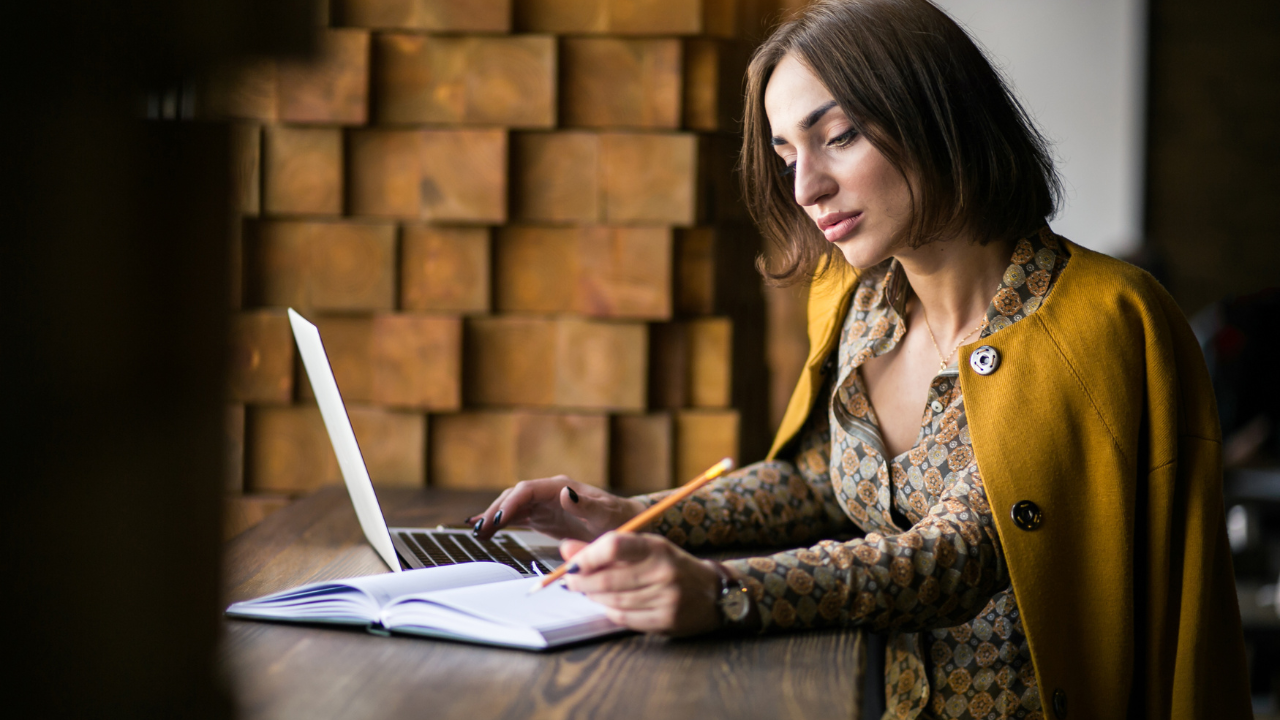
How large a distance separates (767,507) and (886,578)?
43 centimetres

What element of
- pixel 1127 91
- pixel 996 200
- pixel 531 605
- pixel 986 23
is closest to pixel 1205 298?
pixel 1127 91

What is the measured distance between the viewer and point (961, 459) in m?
1.25

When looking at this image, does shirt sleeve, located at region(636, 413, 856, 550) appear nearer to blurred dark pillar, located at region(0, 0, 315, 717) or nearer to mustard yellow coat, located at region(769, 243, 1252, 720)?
mustard yellow coat, located at region(769, 243, 1252, 720)

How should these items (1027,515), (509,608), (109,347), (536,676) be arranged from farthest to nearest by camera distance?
(1027,515), (509,608), (536,676), (109,347)

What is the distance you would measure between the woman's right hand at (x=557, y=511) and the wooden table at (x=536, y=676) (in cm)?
Answer: 33

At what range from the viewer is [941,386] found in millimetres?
1292

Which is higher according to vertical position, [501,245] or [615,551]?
[501,245]

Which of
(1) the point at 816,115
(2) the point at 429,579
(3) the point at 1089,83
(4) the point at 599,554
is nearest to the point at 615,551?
(4) the point at 599,554

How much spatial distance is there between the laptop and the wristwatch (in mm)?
287

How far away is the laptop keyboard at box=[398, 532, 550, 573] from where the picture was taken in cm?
123

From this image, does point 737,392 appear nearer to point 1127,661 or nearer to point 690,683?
point 1127,661

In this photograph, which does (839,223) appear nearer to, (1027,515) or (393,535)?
(1027,515)

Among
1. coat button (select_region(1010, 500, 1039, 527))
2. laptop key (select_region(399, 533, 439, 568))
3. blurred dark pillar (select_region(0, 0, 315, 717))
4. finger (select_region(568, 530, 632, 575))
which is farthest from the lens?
laptop key (select_region(399, 533, 439, 568))

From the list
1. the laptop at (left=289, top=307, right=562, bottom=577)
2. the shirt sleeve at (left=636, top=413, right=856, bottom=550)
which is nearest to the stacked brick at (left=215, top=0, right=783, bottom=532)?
the shirt sleeve at (left=636, top=413, right=856, bottom=550)
